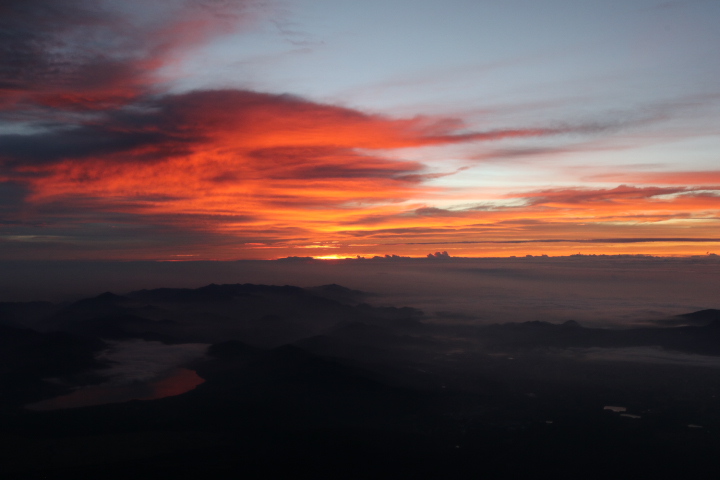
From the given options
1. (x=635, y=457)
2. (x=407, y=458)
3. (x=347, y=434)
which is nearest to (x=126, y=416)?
(x=347, y=434)

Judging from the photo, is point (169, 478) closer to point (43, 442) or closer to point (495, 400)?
point (43, 442)

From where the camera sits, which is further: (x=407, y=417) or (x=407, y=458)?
(x=407, y=417)

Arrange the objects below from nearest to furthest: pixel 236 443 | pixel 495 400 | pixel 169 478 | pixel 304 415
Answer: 1. pixel 169 478
2. pixel 236 443
3. pixel 304 415
4. pixel 495 400

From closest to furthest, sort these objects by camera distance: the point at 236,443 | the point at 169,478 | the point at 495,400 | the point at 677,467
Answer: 1. the point at 169,478
2. the point at 677,467
3. the point at 236,443
4. the point at 495,400

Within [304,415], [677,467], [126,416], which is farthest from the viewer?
[304,415]

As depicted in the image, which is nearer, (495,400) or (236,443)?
(236,443)

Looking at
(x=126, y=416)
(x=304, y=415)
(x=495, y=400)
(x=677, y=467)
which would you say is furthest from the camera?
(x=495, y=400)

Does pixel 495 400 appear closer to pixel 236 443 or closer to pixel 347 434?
pixel 347 434

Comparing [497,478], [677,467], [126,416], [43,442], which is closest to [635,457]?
[677,467]

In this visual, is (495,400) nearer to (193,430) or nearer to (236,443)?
(236,443)
